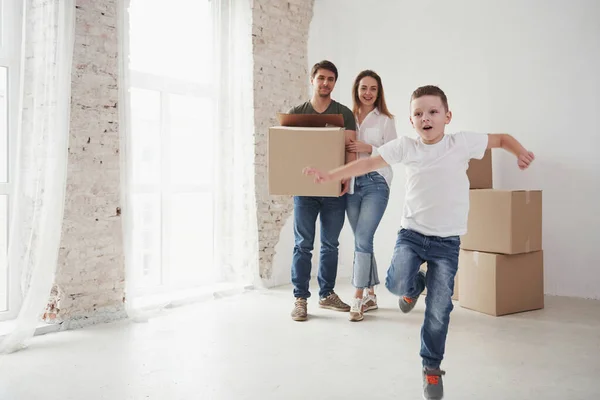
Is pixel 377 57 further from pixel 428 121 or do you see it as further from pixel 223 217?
pixel 428 121

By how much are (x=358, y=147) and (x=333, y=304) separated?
38.2 inches

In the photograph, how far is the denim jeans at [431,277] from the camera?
205 cm

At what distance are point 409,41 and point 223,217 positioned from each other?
1.87 meters

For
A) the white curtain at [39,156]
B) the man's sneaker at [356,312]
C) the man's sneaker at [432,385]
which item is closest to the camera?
the man's sneaker at [432,385]

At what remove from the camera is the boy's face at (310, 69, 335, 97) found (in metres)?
3.07

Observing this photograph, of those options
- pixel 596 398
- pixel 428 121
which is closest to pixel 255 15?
pixel 428 121

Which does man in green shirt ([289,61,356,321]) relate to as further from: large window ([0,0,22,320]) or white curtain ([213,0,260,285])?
large window ([0,0,22,320])

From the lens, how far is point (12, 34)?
2994 millimetres

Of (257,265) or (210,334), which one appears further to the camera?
(257,265)

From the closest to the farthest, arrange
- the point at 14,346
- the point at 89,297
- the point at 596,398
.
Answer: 1. the point at 596,398
2. the point at 14,346
3. the point at 89,297

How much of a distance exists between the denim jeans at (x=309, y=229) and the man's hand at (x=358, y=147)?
0.34 m

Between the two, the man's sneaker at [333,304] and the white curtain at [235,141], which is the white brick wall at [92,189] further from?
the man's sneaker at [333,304]

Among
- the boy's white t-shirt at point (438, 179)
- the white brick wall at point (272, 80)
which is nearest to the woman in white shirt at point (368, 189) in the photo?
the boy's white t-shirt at point (438, 179)

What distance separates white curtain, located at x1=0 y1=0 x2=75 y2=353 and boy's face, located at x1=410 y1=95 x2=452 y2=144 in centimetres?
176
